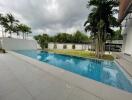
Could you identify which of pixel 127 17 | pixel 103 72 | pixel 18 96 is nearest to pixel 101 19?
pixel 127 17

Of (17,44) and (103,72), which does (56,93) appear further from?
(17,44)

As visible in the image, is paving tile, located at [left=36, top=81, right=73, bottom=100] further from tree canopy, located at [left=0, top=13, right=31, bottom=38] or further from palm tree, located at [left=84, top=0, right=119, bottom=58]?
tree canopy, located at [left=0, top=13, right=31, bottom=38]

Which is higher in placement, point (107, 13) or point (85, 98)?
point (107, 13)

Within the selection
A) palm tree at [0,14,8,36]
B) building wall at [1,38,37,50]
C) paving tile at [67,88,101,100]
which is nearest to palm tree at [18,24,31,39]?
building wall at [1,38,37,50]

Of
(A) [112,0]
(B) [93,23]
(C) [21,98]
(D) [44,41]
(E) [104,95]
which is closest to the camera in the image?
(C) [21,98]

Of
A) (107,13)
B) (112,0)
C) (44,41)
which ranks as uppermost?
(112,0)

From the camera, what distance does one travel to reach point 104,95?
3.11 metres

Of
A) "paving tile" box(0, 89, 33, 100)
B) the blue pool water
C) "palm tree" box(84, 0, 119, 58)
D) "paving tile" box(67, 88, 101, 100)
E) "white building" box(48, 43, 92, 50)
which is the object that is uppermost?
"palm tree" box(84, 0, 119, 58)

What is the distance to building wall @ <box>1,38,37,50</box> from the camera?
20.1m

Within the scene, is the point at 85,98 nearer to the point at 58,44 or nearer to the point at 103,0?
the point at 103,0

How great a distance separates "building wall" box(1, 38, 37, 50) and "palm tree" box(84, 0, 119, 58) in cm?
1493

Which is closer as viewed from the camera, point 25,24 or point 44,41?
point 25,24

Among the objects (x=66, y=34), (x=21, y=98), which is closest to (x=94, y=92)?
(x=21, y=98)

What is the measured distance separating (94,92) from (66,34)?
3252 cm
